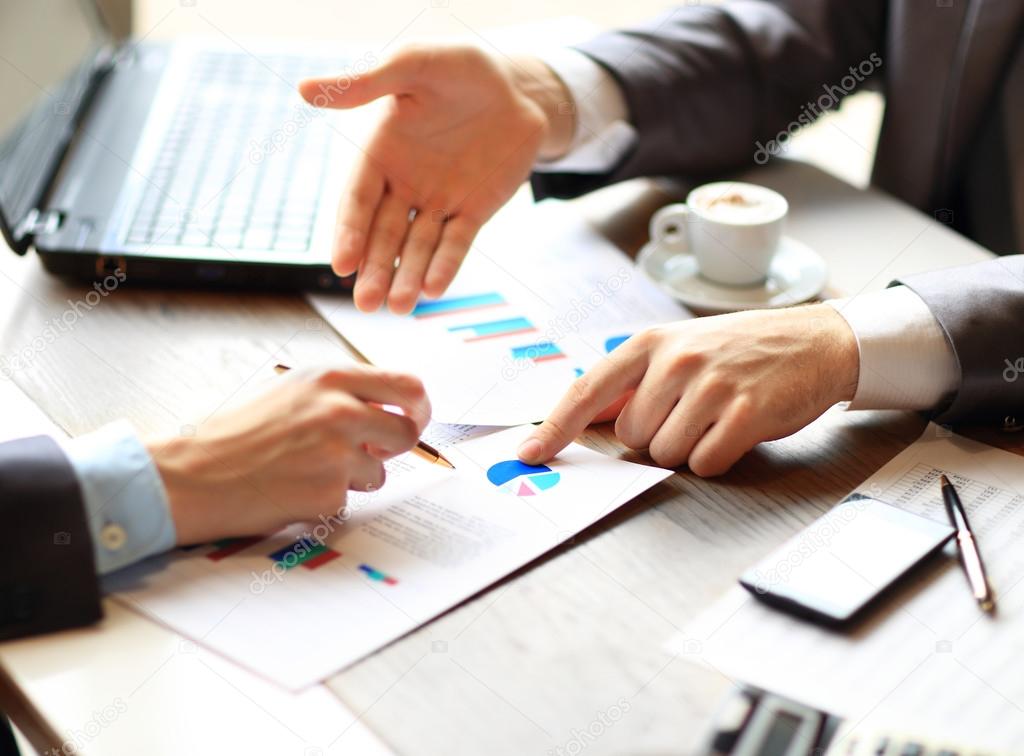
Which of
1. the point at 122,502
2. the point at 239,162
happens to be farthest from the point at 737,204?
the point at 122,502

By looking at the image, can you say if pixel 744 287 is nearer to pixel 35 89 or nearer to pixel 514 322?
pixel 514 322

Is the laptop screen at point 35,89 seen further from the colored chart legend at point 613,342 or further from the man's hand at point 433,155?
the colored chart legend at point 613,342

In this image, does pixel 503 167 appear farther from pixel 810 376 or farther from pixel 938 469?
pixel 938 469

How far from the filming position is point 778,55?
1319 millimetres

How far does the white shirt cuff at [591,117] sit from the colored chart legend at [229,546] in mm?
642

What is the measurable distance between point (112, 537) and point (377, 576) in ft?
0.62

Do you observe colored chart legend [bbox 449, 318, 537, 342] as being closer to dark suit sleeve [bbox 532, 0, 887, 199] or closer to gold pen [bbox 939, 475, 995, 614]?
dark suit sleeve [bbox 532, 0, 887, 199]

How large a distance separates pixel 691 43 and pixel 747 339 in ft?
1.82

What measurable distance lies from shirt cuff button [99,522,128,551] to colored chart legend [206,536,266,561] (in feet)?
0.20

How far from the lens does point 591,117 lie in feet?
4.11

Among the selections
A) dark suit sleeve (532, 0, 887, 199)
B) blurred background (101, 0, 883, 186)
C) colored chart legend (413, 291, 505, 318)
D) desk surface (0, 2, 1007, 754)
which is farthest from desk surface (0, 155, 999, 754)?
blurred background (101, 0, 883, 186)

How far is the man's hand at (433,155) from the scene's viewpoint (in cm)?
103

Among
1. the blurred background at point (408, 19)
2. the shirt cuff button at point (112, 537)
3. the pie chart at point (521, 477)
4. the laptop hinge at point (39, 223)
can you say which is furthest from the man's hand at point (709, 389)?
the blurred background at point (408, 19)

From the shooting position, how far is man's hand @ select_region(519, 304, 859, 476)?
0.84 m
